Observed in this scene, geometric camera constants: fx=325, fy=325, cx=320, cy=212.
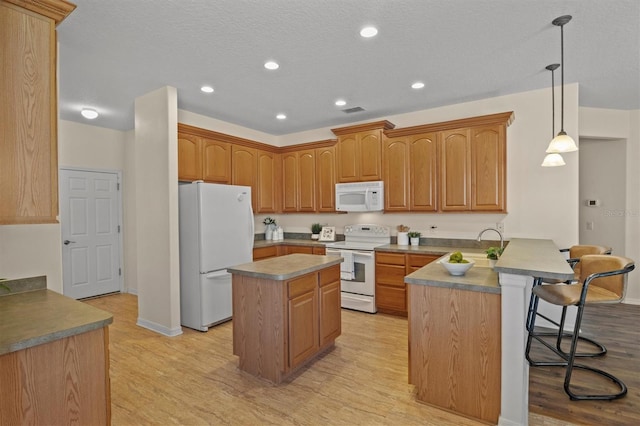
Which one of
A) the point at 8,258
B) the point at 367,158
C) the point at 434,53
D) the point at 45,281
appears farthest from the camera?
the point at 367,158

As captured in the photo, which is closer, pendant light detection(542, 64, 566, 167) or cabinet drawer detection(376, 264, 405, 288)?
pendant light detection(542, 64, 566, 167)

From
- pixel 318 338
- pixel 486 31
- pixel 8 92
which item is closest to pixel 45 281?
pixel 8 92

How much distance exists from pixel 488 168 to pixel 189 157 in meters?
3.66

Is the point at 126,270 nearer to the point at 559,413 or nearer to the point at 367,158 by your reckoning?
the point at 367,158

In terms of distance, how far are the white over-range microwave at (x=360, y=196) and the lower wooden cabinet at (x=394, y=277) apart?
0.69 m

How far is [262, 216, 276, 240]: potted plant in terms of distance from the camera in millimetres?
5625

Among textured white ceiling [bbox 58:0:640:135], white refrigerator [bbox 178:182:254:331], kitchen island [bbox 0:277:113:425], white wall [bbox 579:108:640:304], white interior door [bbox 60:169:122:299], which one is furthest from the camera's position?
white interior door [bbox 60:169:122:299]

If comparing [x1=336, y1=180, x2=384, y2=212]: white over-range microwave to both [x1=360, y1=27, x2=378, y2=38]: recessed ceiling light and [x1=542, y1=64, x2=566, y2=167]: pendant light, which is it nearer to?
[x1=542, y1=64, x2=566, y2=167]: pendant light

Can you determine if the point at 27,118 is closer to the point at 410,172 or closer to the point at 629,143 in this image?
the point at 410,172

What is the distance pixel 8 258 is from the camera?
194cm

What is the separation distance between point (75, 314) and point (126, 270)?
4.51 meters

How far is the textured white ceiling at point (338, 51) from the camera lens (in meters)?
2.20

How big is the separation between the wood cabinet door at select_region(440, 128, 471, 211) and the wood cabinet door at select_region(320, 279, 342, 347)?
1891 millimetres

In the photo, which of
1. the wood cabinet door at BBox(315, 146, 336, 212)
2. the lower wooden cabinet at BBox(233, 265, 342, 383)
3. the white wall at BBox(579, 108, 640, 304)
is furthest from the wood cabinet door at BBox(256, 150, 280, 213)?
the white wall at BBox(579, 108, 640, 304)
